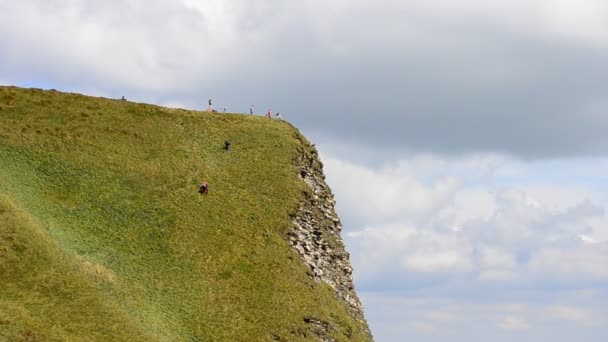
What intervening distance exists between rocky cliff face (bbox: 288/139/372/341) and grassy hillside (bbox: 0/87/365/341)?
68.9 inches

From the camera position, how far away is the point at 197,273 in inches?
3228

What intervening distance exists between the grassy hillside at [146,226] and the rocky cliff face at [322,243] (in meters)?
1.75

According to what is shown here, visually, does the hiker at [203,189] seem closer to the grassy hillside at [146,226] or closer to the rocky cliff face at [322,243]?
the grassy hillside at [146,226]

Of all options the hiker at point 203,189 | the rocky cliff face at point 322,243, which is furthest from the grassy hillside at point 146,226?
the rocky cliff face at point 322,243

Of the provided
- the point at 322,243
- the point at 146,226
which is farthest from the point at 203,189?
the point at 322,243

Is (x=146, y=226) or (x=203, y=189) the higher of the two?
(x=203, y=189)

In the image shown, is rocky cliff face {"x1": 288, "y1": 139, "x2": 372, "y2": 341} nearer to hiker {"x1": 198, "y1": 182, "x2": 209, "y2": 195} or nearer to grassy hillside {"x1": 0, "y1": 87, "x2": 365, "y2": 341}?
grassy hillside {"x1": 0, "y1": 87, "x2": 365, "y2": 341}

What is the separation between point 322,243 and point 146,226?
19.2m

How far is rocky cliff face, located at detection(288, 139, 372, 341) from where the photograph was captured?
91500 mm

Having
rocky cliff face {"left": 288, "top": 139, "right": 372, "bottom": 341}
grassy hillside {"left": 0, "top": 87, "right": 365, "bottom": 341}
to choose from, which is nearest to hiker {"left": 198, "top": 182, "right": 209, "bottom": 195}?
grassy hillside {"left": 0, "top": 87, "right": 365, "bottom": 341}

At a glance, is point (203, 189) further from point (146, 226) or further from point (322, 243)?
point (322, 243)

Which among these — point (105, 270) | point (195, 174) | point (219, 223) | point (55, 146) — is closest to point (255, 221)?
point (219, 223)

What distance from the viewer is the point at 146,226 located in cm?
8656

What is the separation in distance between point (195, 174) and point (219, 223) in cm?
873
